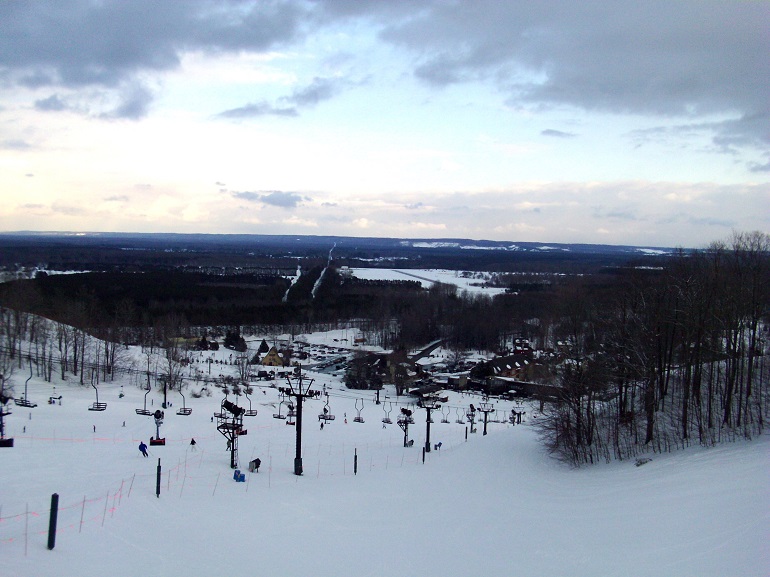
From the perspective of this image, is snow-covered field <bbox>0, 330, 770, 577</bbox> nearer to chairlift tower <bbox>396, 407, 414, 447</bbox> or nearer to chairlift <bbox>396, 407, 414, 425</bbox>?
chairlift tower <bbox>396, 407, 414, 447</bbox>

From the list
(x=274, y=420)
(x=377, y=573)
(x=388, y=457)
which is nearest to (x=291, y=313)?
(x=274, y=420)

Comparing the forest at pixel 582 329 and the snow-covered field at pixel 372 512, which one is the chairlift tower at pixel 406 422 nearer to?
the snow-covered field at pixel 372 512

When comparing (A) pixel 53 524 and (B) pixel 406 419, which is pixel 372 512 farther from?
(B) pixel 406 419

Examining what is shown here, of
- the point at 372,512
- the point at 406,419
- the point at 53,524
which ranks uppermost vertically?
the point at 53,524

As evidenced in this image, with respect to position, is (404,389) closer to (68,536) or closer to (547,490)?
(547,490)

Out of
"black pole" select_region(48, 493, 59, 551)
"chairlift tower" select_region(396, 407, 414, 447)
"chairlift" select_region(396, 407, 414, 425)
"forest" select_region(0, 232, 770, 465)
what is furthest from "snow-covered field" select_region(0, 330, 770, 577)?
"forest" select_region(0, 232, 770, 465)

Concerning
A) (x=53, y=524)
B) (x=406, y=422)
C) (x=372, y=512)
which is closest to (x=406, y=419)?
(x=406, y=422)

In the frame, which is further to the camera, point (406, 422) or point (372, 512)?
point (406, 422)
